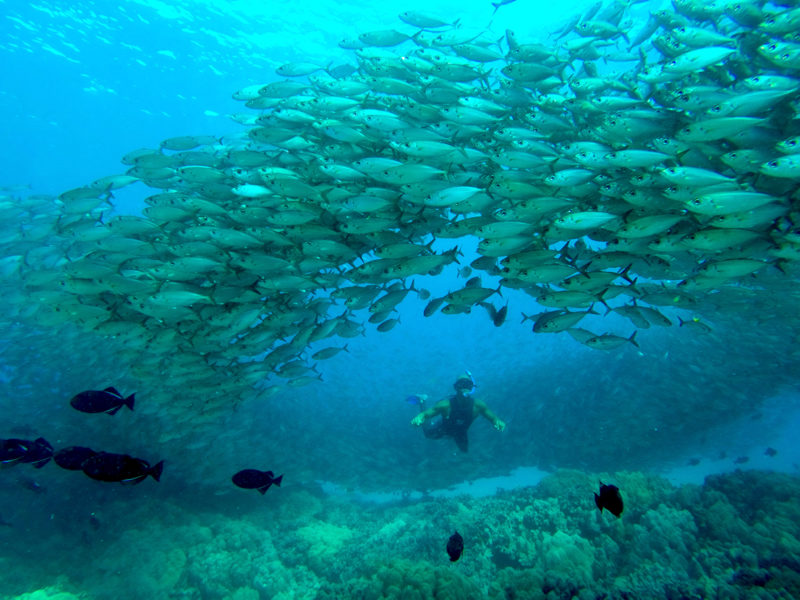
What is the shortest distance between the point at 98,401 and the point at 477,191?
216 inches

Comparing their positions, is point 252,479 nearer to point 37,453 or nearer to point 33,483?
point 37,453

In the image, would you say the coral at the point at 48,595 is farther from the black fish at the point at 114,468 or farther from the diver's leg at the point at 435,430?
the diver's leg at the point at 435,430

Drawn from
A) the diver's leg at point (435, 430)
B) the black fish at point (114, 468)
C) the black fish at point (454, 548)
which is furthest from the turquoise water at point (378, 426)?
the diver's leg at point (435, 430)

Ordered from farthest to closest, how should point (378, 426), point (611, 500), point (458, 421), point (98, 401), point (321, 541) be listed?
1. point (378, 426)
2. point (321, 541)
3. point (458, 421)
4. point (98, 401)
5. point (611, 500)

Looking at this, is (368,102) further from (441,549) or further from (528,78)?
(441,549)

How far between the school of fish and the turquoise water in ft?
0.33

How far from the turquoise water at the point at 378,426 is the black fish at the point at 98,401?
111 centimetres

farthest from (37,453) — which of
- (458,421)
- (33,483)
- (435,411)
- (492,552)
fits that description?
(492,552)

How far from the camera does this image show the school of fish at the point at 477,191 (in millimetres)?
4750

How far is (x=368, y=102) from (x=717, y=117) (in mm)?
4678

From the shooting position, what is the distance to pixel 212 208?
5.63m

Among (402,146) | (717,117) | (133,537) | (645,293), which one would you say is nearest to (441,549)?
(133,537)

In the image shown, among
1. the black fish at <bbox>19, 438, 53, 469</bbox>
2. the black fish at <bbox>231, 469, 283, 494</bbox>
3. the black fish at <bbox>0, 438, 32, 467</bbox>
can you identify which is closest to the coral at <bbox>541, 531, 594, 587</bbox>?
the black fish at <bbox>231, 469, 283, 494</bbox>

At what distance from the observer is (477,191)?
491cm
